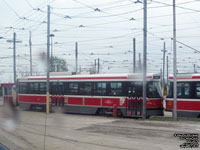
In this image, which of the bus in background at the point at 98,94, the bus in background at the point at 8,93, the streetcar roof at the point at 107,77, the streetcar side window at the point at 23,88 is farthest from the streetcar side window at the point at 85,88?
the bus in background at the point at 8,93

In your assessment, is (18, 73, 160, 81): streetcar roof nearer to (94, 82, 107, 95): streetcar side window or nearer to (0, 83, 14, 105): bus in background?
(94, 82, 107, 95): streetcar side window

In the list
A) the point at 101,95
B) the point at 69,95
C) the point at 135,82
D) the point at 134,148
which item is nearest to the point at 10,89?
the point at 69,95

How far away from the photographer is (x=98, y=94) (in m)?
23.3

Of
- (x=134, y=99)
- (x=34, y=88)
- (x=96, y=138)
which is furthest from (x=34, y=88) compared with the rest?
(x=96, y=138)

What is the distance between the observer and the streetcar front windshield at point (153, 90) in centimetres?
2152

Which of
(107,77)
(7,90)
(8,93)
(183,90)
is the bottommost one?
(8,93)

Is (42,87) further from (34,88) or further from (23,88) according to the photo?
(23,88)

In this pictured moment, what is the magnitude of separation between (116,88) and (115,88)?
0.30 ft

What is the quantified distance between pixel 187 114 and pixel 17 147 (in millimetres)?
12395

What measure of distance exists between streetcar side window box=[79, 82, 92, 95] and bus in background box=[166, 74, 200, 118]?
6.01 m

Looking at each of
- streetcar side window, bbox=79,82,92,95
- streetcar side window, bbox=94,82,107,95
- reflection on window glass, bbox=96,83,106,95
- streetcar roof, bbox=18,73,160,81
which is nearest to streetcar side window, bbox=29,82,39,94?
streetcar roof, bbox=18,73,160,81

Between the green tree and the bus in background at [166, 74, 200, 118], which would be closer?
the bus in background at [166, 74, 200, 118]

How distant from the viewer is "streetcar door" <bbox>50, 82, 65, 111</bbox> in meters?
25.8

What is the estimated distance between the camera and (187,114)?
800 inches
